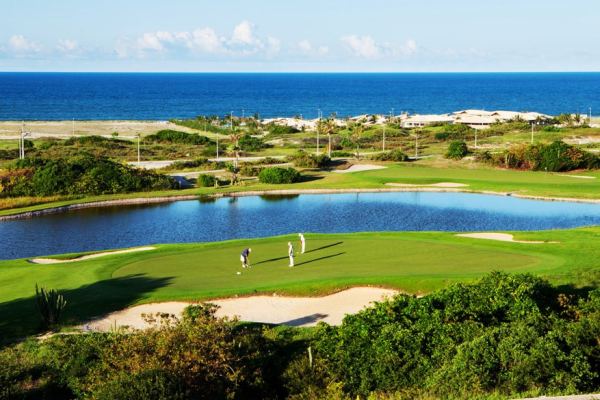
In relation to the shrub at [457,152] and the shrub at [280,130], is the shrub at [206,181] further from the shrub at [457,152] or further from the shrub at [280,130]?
the shrub at [280,130]

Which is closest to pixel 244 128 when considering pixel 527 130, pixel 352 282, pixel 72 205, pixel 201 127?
pixel 201 127

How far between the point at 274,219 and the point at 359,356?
32755mm

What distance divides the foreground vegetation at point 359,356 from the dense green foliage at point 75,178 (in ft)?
130

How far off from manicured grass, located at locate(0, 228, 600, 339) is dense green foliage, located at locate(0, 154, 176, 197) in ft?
91.1

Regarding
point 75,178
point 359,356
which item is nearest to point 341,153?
point 75,178

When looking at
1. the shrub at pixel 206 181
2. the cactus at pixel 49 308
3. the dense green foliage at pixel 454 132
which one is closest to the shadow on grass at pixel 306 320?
the cactus at pixel 49 308

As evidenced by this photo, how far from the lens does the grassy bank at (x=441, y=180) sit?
59781 mm

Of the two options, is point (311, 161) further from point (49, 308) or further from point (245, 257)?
point (49, 308)

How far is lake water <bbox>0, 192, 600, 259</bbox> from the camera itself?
46.1 m

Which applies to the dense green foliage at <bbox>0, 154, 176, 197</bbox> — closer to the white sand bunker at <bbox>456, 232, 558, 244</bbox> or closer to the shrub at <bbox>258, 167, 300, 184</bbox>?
the shrub at <bbox>258, 167, 300, 184</bbox>

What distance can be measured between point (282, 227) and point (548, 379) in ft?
104

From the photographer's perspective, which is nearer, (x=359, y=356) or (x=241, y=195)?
(x=359, y=356)

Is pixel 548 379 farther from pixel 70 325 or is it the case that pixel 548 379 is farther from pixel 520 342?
pixel 70 325

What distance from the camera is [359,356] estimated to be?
66.4ft
